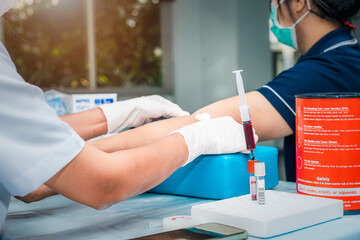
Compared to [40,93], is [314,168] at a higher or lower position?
lower

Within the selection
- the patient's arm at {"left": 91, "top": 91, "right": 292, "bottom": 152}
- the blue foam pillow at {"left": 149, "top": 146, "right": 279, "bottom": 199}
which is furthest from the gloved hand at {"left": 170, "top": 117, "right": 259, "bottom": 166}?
the patient's arm at {"left": 91, "top": 91, "right": 292, "bottom": 152}

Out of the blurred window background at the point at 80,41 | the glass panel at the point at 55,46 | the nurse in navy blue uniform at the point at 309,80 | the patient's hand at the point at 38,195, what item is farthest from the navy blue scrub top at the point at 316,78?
the glass panel at the point at 55,46

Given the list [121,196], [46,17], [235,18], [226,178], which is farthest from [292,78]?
[46,17]

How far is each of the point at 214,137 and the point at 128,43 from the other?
153 inches

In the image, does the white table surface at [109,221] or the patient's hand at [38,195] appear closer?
the white table surface at [109,221]

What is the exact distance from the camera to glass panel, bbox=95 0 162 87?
169 inches

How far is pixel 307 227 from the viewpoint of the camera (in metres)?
0.63

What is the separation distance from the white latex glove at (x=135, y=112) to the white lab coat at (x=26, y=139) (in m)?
0.61

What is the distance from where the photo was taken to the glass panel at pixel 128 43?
430 centimetres

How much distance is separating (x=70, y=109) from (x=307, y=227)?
96cm

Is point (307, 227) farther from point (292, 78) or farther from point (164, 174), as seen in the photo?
point (292, 78)

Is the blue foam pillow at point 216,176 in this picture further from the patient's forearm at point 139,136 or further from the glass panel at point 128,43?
the glass panel at point 128,43

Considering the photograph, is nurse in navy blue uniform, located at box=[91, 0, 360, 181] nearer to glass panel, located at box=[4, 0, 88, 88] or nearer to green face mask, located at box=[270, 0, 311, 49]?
green face mask, located at box=[270, 0, 311, 49]

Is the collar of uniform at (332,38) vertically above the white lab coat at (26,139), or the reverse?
the collar of uniform at (332,38)
